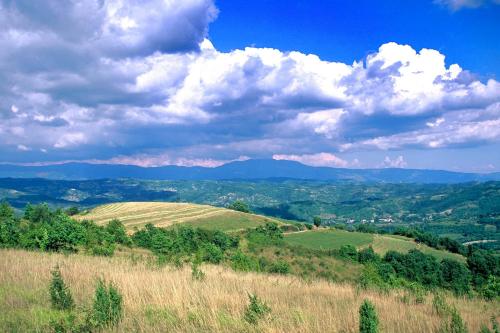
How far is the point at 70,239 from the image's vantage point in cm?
3150

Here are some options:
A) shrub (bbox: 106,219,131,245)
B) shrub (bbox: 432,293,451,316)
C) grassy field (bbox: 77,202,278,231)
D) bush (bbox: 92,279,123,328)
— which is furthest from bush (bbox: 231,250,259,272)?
grassy field (bbox: 77,202,278,231)

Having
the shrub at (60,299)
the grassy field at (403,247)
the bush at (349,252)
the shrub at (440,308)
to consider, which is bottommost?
the grassy field at (403,247)

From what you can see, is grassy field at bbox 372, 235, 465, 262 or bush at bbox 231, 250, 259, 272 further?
grassy field at bbox 372, 235, 465, 262

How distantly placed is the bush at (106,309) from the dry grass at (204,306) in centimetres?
24

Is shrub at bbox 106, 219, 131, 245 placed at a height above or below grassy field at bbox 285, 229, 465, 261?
above

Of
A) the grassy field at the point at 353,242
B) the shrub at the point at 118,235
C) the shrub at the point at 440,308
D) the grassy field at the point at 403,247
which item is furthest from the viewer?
the grassy field at the point at 403,247

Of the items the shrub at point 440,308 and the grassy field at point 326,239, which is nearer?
the shrub at point 440,308

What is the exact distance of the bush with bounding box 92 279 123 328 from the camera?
702 centimetres

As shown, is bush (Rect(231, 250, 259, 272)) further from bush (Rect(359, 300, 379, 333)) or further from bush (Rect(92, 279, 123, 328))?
bush (Rect(359, 300, 379, 333))

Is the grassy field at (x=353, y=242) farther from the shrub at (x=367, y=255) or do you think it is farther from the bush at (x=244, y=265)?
the bush at (x=244, y=265)

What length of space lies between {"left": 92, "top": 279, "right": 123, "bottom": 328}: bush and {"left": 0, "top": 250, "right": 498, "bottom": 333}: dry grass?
243 mm

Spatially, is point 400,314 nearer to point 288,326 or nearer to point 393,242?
point 288,326

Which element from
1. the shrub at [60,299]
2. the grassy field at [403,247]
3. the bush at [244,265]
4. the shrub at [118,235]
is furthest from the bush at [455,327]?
the grassy field at [403,247]

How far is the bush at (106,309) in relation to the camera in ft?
23.0
